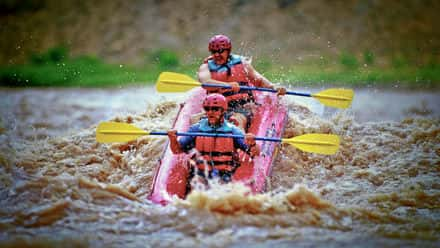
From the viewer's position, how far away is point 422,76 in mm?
11539

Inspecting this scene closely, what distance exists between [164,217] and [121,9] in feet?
31.6

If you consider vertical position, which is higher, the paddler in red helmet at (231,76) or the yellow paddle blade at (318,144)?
the paddler in red helmet at (231,76)

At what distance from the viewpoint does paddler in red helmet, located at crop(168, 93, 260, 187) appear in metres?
5.66

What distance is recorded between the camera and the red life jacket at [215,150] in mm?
5668

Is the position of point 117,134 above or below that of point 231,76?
below

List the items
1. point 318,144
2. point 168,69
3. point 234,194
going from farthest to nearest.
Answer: point 168,69, point 318,144, point 234,194

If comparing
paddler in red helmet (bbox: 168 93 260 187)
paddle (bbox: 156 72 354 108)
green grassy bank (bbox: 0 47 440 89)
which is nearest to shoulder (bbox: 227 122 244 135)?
paddler in red helmet (bbox: 168 93 260 187)

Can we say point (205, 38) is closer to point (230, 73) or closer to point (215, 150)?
point (230, 73)

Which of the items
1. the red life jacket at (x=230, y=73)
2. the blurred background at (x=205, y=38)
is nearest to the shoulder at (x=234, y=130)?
the red life jacket at (x=230, y=73)

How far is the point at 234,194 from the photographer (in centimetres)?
535

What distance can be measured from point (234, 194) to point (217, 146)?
20.2 inches

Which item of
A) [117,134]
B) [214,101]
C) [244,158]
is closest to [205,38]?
[117,134]

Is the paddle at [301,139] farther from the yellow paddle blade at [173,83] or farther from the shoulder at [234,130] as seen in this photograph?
the yellow paddle blade at [173,83]

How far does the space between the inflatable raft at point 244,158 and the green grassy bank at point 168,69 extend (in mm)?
3440
